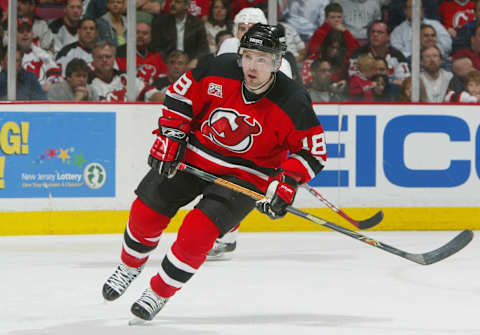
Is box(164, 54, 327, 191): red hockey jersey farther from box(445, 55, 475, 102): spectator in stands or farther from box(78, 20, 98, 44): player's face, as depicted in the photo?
box(445, 55, 475, 102): spectator in stands

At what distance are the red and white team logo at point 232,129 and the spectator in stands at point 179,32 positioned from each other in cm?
272

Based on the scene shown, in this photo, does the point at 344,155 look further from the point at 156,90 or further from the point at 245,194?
the point at 245,194

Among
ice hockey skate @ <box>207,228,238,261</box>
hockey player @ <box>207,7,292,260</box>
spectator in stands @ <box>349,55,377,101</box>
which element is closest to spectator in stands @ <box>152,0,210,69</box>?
spectator in stands @ <box>349,55,377,101</box>

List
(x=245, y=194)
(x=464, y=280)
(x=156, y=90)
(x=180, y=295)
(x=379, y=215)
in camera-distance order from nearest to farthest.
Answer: (x=245, y=194) → (x=180, y=295) → (x=464, y=280) → (x=379, y=215) → (x=156, y=90)

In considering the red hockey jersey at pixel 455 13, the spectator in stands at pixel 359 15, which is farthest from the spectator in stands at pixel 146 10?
the red hockey jersey at pixel 455 13

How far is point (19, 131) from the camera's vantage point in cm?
537

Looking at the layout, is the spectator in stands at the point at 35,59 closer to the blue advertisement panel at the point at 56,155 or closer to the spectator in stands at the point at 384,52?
the blue advertisement panel at the point at 56,155

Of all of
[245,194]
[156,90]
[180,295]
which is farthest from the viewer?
[156,90]

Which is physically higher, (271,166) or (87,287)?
(271,166)

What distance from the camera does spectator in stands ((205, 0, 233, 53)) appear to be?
5.66 meters

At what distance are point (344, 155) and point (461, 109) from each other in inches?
32.7

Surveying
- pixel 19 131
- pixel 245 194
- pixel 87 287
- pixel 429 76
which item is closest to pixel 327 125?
pixel 429 76

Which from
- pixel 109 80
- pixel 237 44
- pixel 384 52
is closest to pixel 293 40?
pixel 384 52

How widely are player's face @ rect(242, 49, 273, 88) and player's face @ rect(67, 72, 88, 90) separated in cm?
285
